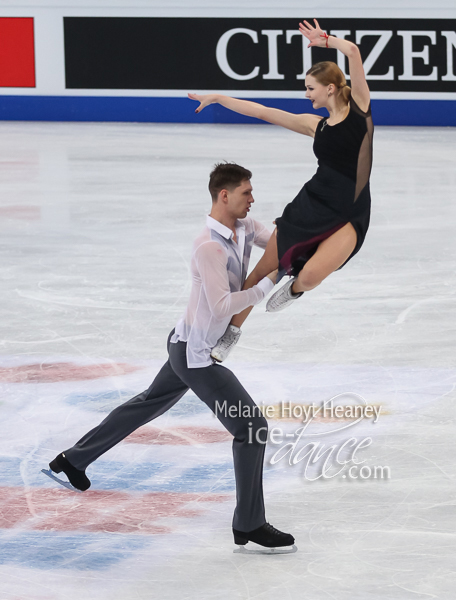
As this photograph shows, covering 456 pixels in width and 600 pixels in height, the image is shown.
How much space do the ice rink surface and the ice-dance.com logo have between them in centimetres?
2

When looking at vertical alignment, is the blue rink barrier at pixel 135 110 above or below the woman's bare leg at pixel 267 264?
above

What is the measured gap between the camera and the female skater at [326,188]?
3.87 meters

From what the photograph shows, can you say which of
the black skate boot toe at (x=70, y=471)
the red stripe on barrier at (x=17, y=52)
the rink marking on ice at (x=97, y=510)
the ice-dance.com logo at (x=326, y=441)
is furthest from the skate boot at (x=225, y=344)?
the red stripe on barrier at (x=17, y=52)

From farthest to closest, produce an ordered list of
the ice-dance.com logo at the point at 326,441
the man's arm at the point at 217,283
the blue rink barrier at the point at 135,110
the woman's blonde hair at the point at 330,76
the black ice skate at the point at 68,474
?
the blue rink barrier at the point at 135,110
the ice-dance.com logo at the point at 326,441
the black ice skate at the point at 68,474
the woman's blonde hair at the point at 330,76
the man's arm at the point at 217,283

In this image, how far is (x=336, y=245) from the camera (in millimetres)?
4020

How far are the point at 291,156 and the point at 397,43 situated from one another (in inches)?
146

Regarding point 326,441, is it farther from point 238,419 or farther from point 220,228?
point 220,228

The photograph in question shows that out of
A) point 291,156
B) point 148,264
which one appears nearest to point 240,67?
point 291,156

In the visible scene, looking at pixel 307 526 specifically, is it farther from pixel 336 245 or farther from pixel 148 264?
pixel 148 264

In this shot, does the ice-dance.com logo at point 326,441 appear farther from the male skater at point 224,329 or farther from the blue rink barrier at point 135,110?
the blue rink barrier at point 135,110

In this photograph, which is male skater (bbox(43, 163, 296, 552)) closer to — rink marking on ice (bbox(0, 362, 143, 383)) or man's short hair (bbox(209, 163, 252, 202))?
man's short hair (bbox(209, 163, 252, 202))

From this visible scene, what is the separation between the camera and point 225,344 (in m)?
3.78

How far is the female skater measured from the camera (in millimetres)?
3865

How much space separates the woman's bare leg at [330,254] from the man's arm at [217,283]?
534 millimetres
